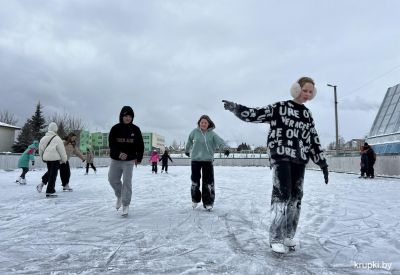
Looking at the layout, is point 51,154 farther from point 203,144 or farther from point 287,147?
point 287,147

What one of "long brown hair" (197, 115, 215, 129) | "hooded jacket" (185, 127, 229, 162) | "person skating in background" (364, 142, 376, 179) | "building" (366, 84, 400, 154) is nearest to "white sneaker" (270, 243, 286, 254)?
"hooded jacket" (185, 127, 229, 162)

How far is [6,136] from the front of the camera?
46.4 m

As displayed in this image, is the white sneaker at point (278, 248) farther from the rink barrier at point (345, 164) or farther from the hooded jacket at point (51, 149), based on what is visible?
the rink barrier at point (345, 164)

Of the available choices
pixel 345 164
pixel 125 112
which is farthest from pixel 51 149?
pixel 345 164

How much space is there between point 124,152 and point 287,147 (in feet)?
9.08

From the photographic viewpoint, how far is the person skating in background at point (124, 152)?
17.6 ft

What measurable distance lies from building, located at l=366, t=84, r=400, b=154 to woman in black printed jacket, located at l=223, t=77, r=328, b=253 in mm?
25699

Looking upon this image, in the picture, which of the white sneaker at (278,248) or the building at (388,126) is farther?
the building at (388,126)

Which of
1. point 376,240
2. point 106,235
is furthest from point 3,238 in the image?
point 376,240

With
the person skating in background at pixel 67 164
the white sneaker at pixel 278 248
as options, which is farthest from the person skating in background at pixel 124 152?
the person skating in background at pixel 67 164

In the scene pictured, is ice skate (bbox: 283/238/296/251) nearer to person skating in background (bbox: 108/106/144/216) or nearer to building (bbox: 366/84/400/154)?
person skating in background (bbox: 108/106/144/216)

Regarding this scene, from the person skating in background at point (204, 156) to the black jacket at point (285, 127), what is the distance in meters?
2.66

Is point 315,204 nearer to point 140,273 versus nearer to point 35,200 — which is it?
point 140,273

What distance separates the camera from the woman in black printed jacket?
3.41m
